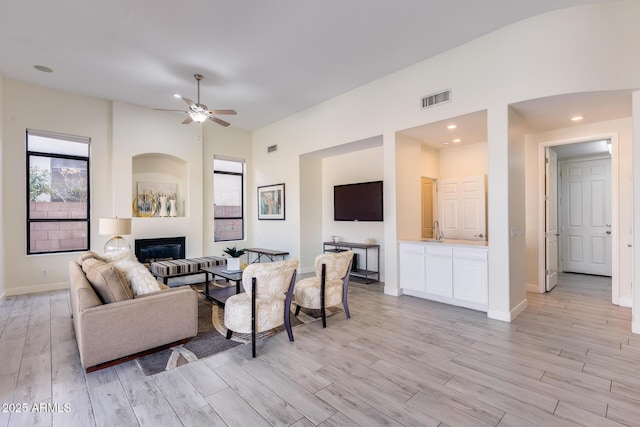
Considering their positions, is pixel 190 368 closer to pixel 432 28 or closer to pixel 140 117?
pixel 432 28

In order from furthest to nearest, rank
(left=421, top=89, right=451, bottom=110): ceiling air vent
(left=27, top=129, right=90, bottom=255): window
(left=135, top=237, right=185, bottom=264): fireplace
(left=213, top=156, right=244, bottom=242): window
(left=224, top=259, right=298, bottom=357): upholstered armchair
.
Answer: (left=213, top=156, right=244, bottom=242): window
(left=135, top=237, right=185, bottom=264): fireplace
(left=27, top=129, right=90, bottom=255): window
(left=421, top=89, right=451, bottom=110): ceiling air vent
(left=224, top=259, right=298, bottom=357): upholstered armchair

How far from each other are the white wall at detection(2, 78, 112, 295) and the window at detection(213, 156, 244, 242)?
2.33 m

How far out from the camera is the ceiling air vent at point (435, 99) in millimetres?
4195

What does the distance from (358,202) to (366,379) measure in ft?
13.0

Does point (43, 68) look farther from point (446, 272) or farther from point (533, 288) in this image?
point (533, 288)

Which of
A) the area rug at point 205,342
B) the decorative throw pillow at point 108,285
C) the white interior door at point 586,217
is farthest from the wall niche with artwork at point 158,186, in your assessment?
the white interior door at point 586,217

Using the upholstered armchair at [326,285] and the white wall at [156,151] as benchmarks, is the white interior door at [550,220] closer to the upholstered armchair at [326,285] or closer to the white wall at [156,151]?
the upholstered armchair at [326,285]

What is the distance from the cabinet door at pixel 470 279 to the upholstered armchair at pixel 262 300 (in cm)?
252

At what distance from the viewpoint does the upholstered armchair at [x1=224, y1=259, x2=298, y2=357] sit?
288cm

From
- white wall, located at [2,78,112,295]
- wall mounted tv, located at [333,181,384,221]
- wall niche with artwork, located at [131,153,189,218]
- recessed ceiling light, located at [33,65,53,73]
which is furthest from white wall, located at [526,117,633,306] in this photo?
white wall, located at [2,78,112,295]

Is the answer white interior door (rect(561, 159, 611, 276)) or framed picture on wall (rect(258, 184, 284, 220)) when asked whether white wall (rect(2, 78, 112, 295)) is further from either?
white interior door (rect(561, 159, 611, 276))

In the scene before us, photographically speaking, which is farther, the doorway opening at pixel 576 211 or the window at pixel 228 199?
the window at pixel 228 199

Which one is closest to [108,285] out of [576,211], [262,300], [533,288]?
[262,300]

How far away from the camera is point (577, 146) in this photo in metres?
5.29
